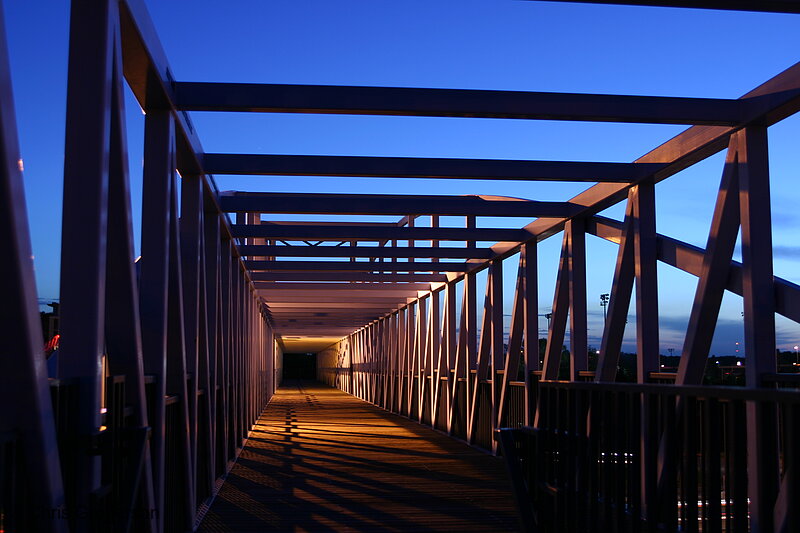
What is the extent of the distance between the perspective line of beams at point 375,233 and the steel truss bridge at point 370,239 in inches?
1.3

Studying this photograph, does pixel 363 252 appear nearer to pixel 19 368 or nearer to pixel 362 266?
pixel 362 266

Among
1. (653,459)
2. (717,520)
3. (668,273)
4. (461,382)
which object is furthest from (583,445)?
(461,382)

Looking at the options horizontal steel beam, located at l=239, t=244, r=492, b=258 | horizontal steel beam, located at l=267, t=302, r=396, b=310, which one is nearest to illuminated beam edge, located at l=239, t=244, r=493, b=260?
horizontal steel beam, located at l=239, t=244, r=492, b=258

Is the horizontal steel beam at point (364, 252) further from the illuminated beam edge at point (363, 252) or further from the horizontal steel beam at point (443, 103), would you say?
the horizontal steel beam at point (443, 103)

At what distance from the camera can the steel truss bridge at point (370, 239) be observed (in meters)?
3.23

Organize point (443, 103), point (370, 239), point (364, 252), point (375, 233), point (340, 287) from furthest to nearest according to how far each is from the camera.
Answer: point (340, 287)
point (364, 252)
point (370, 239)
point (375, 233)
point (443, 103)

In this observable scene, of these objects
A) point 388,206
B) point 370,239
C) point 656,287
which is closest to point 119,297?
point 656,287

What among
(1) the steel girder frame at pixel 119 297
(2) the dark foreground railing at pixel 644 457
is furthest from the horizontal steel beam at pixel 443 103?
(2) the dark foreground railing at pixel 644 457

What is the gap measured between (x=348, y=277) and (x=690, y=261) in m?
9.37

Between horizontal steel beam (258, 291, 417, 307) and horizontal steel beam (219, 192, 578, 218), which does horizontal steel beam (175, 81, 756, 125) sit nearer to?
horizontal steel beam (219, 192, 578, 218)

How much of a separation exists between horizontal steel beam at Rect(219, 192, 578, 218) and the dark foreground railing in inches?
151

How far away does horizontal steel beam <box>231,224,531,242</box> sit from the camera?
35.8 ft

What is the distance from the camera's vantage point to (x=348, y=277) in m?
15.9

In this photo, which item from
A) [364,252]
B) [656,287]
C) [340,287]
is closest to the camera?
[656,287]
